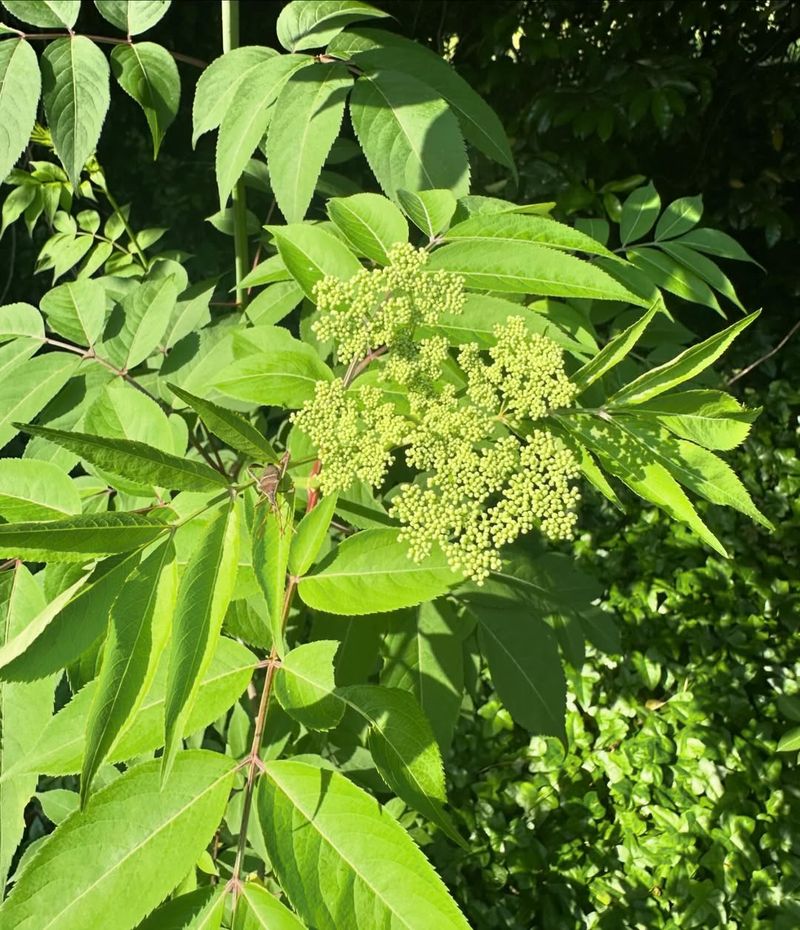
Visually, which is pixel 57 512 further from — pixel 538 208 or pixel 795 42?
pixel 795 42

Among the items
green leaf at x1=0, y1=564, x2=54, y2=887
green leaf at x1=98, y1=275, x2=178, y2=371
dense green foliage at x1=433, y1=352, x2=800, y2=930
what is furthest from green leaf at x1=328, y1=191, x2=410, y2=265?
dense green foliage at x1=433, y1=352, x2=800, y2=930

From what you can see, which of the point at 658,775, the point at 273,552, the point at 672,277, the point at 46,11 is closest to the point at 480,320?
the point at 273,552

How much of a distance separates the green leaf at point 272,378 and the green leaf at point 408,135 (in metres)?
0.34

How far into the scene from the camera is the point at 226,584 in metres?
0.87

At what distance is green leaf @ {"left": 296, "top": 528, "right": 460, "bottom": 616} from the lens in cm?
103

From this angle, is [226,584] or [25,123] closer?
[226,584]

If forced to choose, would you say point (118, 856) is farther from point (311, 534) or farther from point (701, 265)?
point (701, 265)

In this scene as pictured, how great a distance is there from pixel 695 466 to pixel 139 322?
984 mm

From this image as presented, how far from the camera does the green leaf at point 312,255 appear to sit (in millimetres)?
1180

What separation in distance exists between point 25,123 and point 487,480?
0.88m

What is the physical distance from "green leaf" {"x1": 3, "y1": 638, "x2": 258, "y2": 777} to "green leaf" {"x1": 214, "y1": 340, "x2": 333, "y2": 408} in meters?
0.33

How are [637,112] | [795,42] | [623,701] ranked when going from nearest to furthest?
[623,701], [637,112], [795,42]

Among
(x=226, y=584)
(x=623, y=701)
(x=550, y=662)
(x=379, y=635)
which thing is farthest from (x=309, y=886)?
(x=623, y=701)

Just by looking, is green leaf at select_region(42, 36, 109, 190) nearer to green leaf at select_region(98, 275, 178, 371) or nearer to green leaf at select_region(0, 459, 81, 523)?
green leaf at select_region(98, 275, 178, 371)
